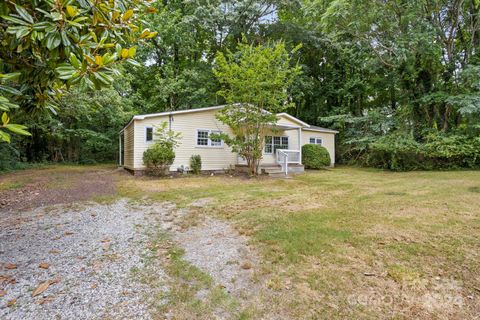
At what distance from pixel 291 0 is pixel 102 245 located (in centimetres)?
1811

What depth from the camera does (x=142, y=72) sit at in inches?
803

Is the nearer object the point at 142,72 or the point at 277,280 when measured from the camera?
the point at 277,280

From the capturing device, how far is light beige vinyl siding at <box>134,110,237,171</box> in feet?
37.4

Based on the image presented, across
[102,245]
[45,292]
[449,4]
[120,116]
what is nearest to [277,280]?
[45,292]

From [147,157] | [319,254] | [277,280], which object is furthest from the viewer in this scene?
[147,157]

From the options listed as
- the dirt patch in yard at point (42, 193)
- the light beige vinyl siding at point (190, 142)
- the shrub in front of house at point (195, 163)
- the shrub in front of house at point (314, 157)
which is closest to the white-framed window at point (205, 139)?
the light beige vinyl siding at point (190, 142)

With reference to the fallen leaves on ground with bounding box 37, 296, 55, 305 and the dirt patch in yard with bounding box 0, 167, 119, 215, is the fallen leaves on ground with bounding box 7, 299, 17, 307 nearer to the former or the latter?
the fallen leaves on ground with bounding box 37, 296, 55, 305

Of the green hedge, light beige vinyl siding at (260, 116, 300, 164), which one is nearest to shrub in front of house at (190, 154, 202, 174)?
light beige vinyl siding at (260, 116, 300, 164)

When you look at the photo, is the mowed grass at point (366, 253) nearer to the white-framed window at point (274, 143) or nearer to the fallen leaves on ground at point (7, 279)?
the fallen leaves on ground at point (7, 279)

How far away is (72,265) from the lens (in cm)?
302

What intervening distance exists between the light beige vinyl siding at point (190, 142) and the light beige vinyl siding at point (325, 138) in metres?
5.76

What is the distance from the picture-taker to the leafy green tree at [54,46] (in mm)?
1802

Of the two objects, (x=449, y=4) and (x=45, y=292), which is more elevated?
(x=449, y=4)

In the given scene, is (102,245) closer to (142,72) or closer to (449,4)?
(449,4)
